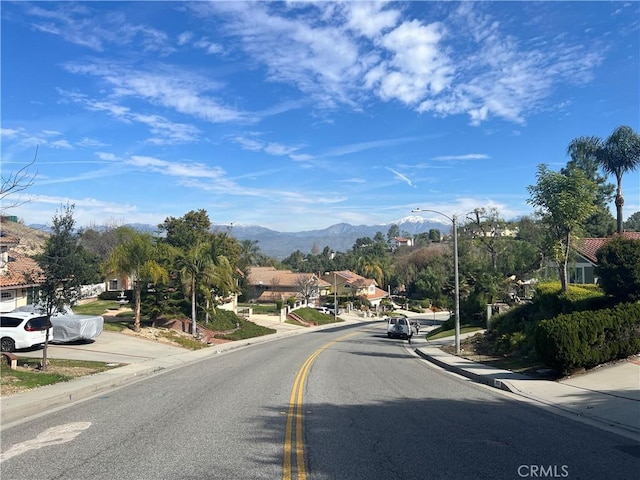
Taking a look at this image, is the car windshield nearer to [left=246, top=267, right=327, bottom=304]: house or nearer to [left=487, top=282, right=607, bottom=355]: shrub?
[left=487, top=282, right=607, bottom=355]: shrub

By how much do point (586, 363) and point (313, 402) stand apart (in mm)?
7955

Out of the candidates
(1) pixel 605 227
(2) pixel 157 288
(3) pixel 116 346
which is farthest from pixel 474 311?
(1) pixel 605 227

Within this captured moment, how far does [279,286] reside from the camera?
3221 inches

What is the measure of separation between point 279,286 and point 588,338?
6952cm

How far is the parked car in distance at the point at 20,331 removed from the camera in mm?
19203

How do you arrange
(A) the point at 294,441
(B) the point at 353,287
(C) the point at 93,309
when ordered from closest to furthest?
(A) the point at 294,441 < (C) the point at 93,309 < (B) the point at 353,287

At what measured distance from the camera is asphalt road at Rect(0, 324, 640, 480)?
666 cm

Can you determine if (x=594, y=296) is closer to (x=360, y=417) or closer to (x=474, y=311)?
(x=360, y=417)

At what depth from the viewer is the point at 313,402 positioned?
37.5ft

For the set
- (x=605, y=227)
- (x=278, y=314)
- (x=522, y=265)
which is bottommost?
(x=278, y=314)

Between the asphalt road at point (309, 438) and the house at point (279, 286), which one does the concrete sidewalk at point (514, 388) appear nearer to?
the asphalt road at point (309, 438)

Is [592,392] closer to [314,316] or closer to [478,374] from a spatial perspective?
[478,374]

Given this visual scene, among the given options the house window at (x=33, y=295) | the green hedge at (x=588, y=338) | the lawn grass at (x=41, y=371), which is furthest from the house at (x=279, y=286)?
the green hedge at (x=588, y=338)

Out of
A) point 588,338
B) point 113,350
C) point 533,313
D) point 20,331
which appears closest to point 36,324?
point 20,331
